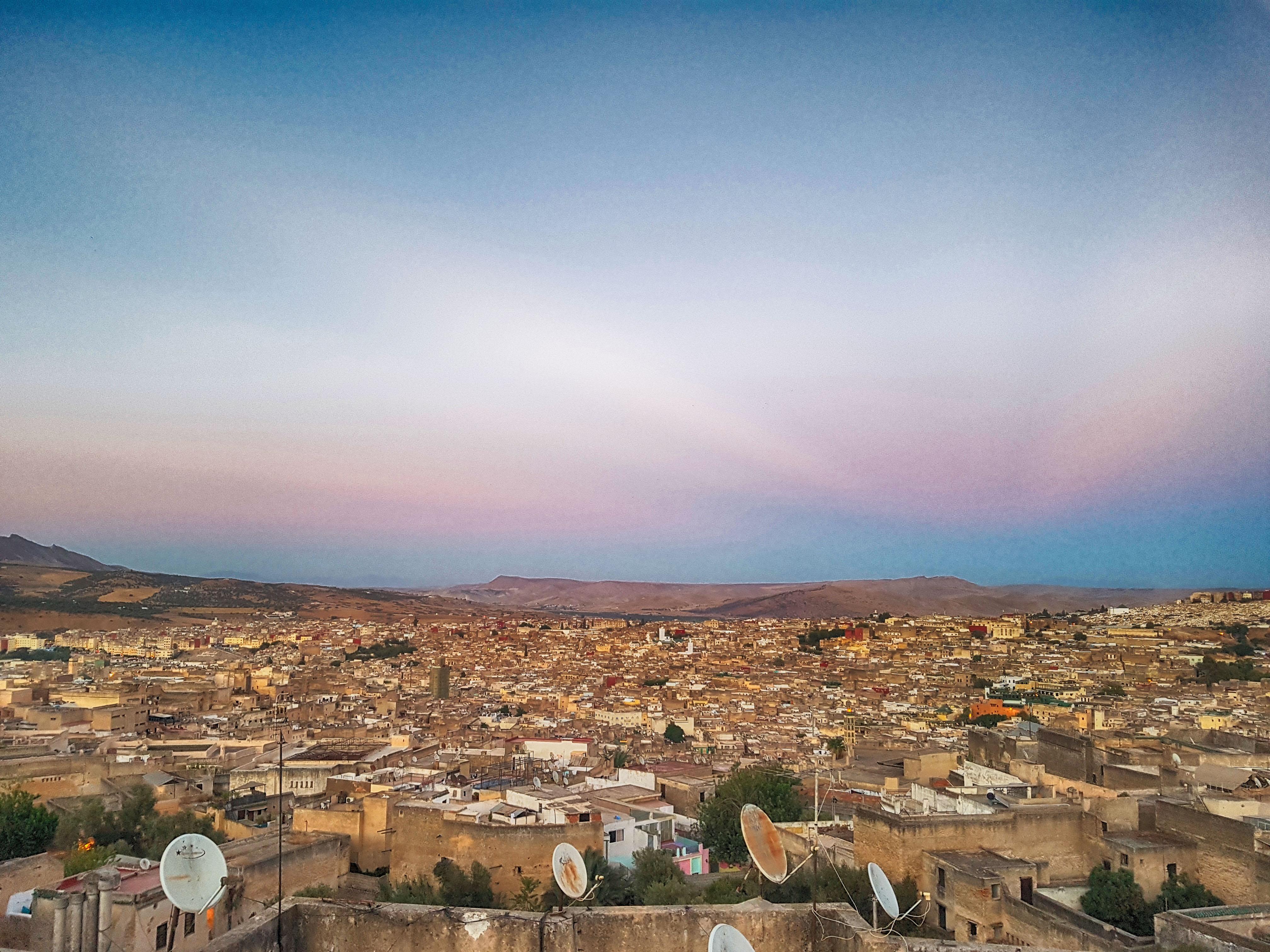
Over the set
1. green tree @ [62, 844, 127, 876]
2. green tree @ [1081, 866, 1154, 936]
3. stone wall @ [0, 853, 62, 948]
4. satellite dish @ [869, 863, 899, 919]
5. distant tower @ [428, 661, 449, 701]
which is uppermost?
satellite dish @ [869, 863, 899, 919]

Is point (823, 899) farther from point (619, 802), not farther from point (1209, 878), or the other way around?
point (619, 802)

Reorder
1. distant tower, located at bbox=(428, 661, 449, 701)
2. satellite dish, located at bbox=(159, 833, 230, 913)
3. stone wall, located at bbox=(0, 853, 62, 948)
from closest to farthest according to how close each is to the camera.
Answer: satellite dish, located at bbox=(159, 833, 230, 913)
stone wall, located at bbox=(0, 853, 62, 948)
distant tower, located at bbox=(428, 661, 449, 701)

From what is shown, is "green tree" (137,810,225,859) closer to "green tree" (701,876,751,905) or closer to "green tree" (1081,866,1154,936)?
"green tree" (701,876,751,905)

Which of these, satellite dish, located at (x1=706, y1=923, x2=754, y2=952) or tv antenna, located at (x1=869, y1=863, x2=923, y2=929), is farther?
tv antenna, located at (x1=869, y1=863, x2=923, y2=929)

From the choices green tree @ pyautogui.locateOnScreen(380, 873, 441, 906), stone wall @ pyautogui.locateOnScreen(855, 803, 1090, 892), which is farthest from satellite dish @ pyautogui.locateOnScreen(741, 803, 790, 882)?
stone wall @ pyautogui.locateOnScreen(855, 803, 1090, 892)

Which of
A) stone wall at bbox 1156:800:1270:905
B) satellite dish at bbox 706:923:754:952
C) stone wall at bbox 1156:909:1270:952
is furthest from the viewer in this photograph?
stone wall at bbox 1156:800:1270:905

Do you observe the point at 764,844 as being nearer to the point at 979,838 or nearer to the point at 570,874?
the point at 570,874

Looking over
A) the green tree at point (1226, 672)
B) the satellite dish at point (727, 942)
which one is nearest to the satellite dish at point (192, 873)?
the satellite dish at point (727, 942)

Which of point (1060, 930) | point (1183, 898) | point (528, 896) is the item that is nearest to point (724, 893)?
point (528, 896)

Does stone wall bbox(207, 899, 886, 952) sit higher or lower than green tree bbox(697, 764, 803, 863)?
higher
